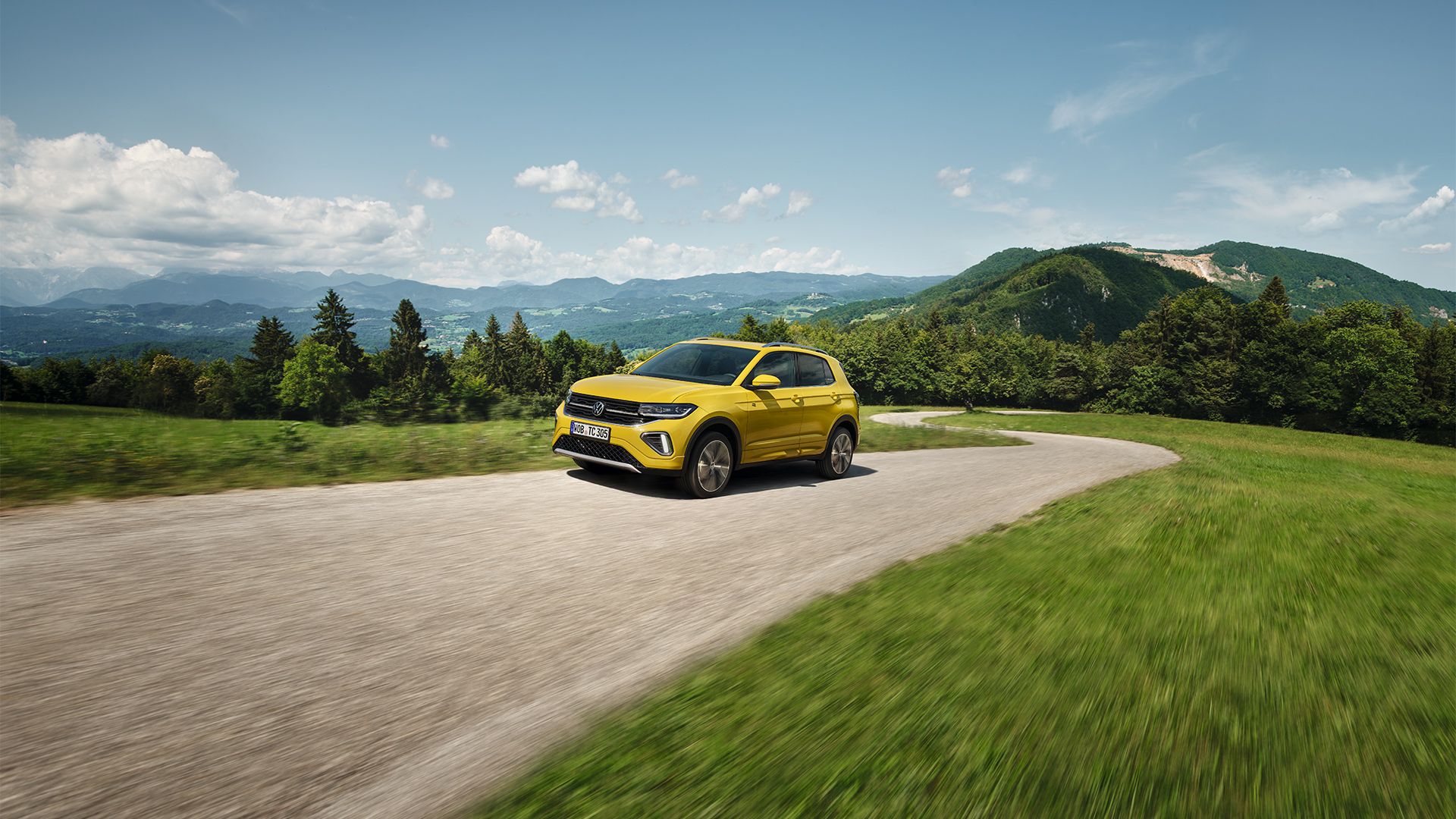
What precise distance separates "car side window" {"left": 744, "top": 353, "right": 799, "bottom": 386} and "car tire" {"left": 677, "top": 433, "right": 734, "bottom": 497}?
1.18m

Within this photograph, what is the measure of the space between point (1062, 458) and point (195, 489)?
55.3ft

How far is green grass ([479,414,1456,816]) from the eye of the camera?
2.58 meters

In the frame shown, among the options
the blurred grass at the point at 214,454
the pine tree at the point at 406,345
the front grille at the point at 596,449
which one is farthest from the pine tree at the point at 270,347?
the front grille at the point at 596,449

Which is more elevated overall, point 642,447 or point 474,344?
point 474,344

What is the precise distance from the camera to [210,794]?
94.3 inches

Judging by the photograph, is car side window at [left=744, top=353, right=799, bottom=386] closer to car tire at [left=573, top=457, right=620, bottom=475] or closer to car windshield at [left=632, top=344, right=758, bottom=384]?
car windshield at [left=632, top=344, right=758, bottom=384]

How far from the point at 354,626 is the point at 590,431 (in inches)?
194

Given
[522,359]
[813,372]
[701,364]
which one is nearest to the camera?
[701,364]

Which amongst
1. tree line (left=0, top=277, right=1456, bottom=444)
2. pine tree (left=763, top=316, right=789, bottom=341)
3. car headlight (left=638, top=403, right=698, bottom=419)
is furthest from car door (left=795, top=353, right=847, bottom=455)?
pine tree (left=763, top=316, right=789, bottom=341)

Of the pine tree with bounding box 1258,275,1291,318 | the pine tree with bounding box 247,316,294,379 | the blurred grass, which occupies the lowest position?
the blurred grass

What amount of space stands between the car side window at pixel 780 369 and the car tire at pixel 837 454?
124 centimetres

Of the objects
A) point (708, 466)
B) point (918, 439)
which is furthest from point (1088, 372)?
point (708, 466)

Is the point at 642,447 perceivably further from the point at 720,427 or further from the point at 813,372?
the point at 813,372

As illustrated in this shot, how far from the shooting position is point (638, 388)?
29.6ft
